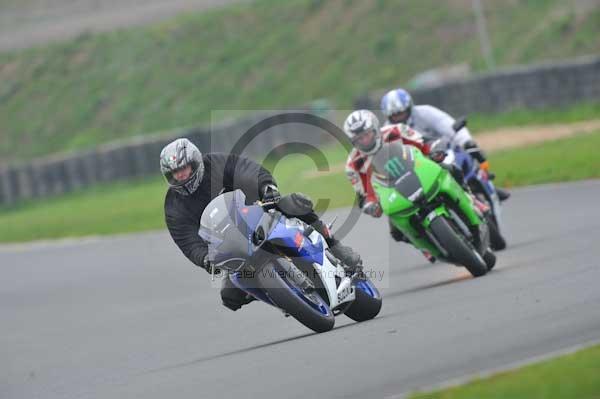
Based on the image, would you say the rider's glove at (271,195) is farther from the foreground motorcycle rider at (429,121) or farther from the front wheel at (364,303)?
the foreground motorcycle rider at (429,121)

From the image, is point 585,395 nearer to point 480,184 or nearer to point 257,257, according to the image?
point 257,257

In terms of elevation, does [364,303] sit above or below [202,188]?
below

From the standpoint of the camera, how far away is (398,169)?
35.9 ft

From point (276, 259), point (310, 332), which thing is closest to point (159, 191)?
point (310, 332)

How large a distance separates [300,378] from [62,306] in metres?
7.69

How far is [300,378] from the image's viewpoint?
750cm

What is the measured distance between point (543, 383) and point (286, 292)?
295cm

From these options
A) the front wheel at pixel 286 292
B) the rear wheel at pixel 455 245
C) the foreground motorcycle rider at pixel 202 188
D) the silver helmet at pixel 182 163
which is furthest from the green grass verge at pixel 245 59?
the front wheel at pixel 286 292

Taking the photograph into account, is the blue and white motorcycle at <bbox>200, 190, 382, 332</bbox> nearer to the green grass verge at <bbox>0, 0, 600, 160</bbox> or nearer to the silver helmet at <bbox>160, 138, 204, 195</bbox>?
the silver helmet at <bbox>160, 138, 204, 195</bbox>

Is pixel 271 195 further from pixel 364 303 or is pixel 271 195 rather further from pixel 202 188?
pixel 364 303

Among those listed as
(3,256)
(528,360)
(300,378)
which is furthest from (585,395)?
(3,256)

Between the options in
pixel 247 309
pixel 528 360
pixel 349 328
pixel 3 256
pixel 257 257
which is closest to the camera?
pixel 528 360

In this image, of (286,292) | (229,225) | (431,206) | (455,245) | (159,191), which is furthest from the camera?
(159,191)

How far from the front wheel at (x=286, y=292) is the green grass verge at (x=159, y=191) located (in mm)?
10005
